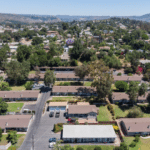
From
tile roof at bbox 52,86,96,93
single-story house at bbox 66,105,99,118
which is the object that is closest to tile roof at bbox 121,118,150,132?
single-story house at bbox 66,105,99,118

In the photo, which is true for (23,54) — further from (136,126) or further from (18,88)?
(136,126)

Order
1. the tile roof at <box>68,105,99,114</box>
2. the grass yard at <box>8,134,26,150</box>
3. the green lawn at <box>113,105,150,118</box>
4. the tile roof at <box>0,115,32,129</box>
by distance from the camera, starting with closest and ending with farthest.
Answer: the grass yard at <box>8,134,26,150</box> → the tile roof at <box>0,115,32,129</box> → the tile roof at <box>68,105,99,114</box> → the green lawn at <box>113,105,150,118</box>

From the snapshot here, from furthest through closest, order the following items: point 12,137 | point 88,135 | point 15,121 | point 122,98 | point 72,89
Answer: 1. point 72,89
2. point 122,98
3. point 15,121
4. point 88,135
5. point 12,137

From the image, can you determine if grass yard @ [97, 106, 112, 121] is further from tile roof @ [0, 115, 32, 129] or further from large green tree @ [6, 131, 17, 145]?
large green tree @ [6, 131, 17, 145]

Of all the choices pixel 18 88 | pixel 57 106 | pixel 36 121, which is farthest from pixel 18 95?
pixel 57 106

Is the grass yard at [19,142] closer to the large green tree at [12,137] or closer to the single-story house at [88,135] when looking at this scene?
the large green tree at [12,137]
